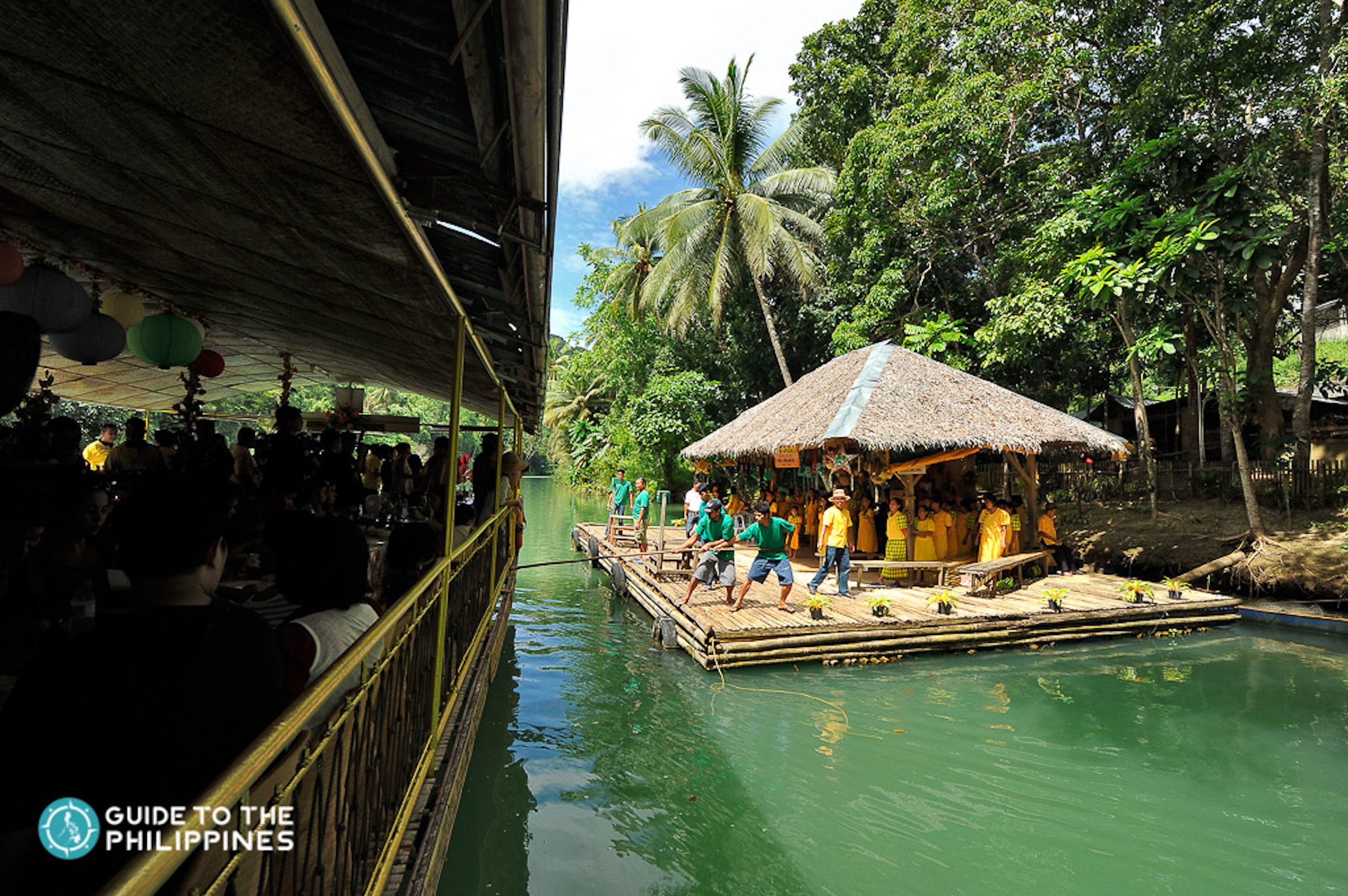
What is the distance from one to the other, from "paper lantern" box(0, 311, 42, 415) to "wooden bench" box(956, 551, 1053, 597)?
404 inches

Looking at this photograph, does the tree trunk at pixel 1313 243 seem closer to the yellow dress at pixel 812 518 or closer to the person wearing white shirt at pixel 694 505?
the yellow dress at pixel 812 518

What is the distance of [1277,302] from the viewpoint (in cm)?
1248

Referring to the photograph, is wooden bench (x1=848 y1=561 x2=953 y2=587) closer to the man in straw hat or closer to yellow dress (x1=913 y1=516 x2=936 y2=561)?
the man in straw hat

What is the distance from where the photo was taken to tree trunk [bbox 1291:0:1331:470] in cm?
1038

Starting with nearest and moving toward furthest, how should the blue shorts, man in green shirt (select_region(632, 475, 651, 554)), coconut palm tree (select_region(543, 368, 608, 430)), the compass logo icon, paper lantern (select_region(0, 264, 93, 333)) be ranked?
the compass logo icon → paper lantern (select_region(0, 264, 93, 333)) → the blue shorts → man in green shirt (select_region(632, 475, 651, 554)) → coconut palm tree (select_region(543, 368, 608, 430))

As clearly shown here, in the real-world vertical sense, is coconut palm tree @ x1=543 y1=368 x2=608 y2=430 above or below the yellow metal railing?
above

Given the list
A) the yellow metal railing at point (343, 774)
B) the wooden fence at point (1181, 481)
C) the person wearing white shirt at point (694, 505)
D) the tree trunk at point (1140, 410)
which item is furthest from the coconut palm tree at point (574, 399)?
the yellow metal railing at point (343, 774)

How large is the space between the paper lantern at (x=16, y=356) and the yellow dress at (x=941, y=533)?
11626 millimetres

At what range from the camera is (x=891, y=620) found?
8539 mm

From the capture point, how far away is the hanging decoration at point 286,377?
797 cm

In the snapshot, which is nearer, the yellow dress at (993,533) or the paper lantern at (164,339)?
the paper lantern at (164,339)

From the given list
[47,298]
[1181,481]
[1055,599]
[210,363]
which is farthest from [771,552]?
[1181,481]

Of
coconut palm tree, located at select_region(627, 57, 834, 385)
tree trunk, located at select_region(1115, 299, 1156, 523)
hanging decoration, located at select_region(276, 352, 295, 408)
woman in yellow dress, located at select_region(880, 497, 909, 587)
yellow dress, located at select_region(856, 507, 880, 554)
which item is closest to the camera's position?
hanging decoration, located at select_region(276, 352, 295, 408)

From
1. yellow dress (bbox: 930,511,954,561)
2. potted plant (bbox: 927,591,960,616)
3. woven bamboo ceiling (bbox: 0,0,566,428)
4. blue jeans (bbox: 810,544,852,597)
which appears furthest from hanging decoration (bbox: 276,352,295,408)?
yellow dress (bbox: 930,511,954,561)
